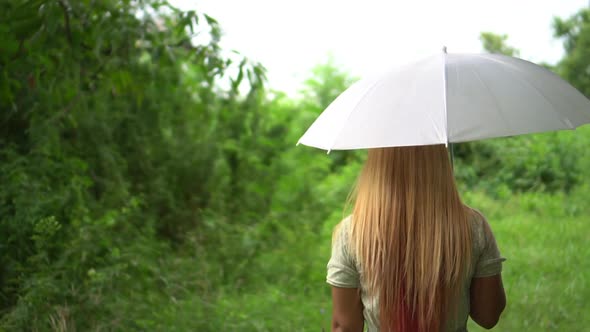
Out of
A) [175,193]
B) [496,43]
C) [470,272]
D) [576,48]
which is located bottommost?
[470,272]

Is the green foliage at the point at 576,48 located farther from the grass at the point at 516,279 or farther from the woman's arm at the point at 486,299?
the woman's arm at the point at 486,299

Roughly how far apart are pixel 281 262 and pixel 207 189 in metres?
1.85

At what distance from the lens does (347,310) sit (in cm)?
252

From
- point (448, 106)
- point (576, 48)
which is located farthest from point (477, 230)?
point (576, 48)

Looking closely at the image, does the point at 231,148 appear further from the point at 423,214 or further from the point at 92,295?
the point at 423,214

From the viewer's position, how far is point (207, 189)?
8250 mm

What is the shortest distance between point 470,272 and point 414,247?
22 centimetres

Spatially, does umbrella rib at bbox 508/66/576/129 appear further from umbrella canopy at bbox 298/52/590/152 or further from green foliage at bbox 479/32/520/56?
green foliage at bbox 479/32/520/56

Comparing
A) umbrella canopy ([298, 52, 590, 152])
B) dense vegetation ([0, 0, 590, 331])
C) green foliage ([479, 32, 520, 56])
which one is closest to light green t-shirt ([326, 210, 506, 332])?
umbrella canopy ([298, 52, 590, 152])

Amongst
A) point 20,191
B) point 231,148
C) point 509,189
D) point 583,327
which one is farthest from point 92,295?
point 509,189

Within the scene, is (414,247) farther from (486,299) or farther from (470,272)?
(486,299)

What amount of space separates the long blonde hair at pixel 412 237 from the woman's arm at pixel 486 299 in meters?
0.11

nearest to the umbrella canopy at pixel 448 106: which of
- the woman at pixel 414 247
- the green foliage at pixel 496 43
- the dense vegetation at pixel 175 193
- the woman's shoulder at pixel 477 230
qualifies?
the woman at pixel 414 247

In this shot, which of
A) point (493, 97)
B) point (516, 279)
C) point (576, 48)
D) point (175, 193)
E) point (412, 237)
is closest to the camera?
point (412, 237)
